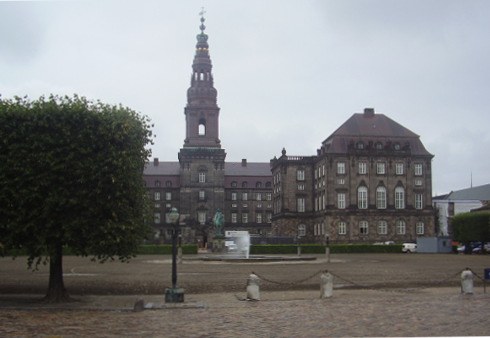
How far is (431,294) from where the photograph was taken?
25.4 m

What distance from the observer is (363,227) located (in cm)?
9706

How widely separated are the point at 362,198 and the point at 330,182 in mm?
5411

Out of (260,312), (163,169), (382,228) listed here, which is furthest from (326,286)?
(163,169)

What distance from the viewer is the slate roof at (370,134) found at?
324 feet

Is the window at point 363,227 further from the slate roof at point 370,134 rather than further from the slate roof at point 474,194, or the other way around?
the slate roof at point 474,194

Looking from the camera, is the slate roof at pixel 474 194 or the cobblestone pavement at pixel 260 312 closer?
the cobblestone pavement at pixel 260 312

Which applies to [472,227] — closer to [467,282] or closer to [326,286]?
[467,282]

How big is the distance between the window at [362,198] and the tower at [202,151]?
122 ft

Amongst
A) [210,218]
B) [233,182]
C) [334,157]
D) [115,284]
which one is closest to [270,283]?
[115,284]

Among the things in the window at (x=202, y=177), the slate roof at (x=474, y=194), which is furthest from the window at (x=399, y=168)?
the window at (x=202, y=177)

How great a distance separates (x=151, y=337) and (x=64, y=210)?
30.8 feet

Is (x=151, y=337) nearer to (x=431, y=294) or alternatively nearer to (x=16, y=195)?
(x=16, y=195)

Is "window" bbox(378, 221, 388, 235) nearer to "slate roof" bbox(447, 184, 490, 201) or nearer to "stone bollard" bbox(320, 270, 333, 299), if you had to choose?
"slate roof" bbox(447, 184, 490, 201)

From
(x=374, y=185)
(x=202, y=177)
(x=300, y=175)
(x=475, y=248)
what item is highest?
(x=202, y=177)
